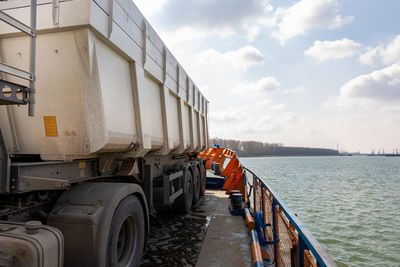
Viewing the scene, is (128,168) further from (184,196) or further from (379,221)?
(379,221)

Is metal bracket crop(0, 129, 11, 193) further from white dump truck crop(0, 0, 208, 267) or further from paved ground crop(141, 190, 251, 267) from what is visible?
paved ground crop(141, 190, 251, 267)

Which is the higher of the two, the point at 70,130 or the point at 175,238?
the point at 70,130

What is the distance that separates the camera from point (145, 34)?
372cm

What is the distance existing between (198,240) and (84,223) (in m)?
3.12

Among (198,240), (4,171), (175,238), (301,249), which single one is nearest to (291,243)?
(301,249)

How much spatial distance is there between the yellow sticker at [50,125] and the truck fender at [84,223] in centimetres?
65

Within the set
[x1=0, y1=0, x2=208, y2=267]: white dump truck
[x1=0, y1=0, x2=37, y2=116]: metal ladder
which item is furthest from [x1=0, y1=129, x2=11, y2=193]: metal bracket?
[x1=0, y1=0, x2=37, y2=116]: metal ladder

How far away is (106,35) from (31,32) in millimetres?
917

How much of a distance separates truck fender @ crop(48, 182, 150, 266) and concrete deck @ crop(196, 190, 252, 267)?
2098 mm

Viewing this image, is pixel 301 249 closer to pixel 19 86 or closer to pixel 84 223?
pixel 84 223

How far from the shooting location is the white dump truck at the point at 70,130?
81.4 inches

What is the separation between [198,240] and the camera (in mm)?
5094

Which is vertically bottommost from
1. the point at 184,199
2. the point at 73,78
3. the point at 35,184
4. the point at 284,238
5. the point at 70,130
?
the point at 184,199

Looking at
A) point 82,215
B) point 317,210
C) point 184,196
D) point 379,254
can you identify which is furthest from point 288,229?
point 317,210
